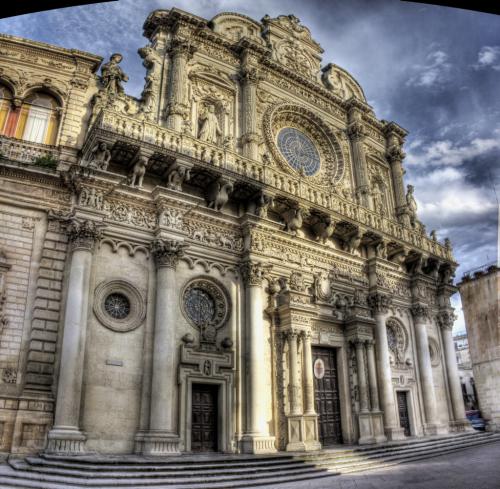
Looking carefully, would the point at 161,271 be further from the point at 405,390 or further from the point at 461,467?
the point at 405,390

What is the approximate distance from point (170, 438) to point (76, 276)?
4918 mm

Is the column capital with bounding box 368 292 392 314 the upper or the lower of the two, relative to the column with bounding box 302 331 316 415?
upper

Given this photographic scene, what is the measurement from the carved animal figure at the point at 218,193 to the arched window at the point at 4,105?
6802 mm

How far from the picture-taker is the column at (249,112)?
19000 millimetres

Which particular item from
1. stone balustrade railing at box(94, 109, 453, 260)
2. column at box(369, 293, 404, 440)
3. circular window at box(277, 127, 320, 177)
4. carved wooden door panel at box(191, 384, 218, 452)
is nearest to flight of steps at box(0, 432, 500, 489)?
carved wooden door panel at box(191, 384, 218, 452)

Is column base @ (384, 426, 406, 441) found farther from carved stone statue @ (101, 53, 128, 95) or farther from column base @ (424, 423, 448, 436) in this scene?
carved stone statue @ (101, 53, 128, 95)

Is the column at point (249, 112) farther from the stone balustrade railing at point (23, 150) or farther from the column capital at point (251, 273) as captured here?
the stone balustrade railing at point (23, 150)

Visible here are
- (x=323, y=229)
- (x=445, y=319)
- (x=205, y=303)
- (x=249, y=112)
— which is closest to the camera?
(x=205, y=303)

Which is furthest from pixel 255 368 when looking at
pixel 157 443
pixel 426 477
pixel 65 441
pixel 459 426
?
pixel 459 426

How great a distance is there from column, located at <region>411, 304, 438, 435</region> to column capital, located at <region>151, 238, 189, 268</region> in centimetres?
1285

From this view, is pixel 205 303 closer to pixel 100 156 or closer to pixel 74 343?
pixel 74 343

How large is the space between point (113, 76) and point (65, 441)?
11592 mm

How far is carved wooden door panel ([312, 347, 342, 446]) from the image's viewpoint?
16953 millimetres

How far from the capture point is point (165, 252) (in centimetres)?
1448
